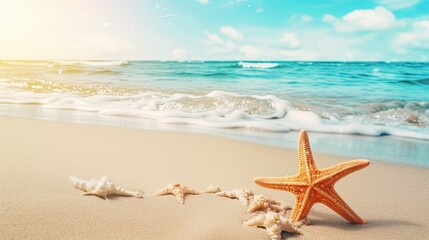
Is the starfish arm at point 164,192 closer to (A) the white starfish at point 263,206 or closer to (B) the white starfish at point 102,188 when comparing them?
(B) the white starfish at point 102,188

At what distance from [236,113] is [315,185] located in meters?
5.16

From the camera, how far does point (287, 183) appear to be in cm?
247

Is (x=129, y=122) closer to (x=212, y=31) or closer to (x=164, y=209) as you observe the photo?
(x=164, y=209)

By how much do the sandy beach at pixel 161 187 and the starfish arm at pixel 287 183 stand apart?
255 mm

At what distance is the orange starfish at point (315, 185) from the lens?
2410 millimetres

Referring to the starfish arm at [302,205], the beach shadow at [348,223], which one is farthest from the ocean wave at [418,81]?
the starfish arm at [302,205]

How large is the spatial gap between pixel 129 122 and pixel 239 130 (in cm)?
189

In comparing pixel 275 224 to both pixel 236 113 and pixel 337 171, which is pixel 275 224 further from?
pixel 236 113

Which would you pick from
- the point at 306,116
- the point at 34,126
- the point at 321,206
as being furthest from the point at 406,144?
the point at 34,126

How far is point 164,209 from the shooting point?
2654mm

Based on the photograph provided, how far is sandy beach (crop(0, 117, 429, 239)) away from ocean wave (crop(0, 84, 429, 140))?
5.15ft

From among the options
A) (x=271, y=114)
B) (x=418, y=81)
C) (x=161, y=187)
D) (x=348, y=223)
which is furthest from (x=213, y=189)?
(x=418, y=81)

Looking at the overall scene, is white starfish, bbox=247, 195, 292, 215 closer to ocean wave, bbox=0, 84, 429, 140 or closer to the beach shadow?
the beach shadow

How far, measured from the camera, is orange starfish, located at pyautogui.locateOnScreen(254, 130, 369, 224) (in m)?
2.41
